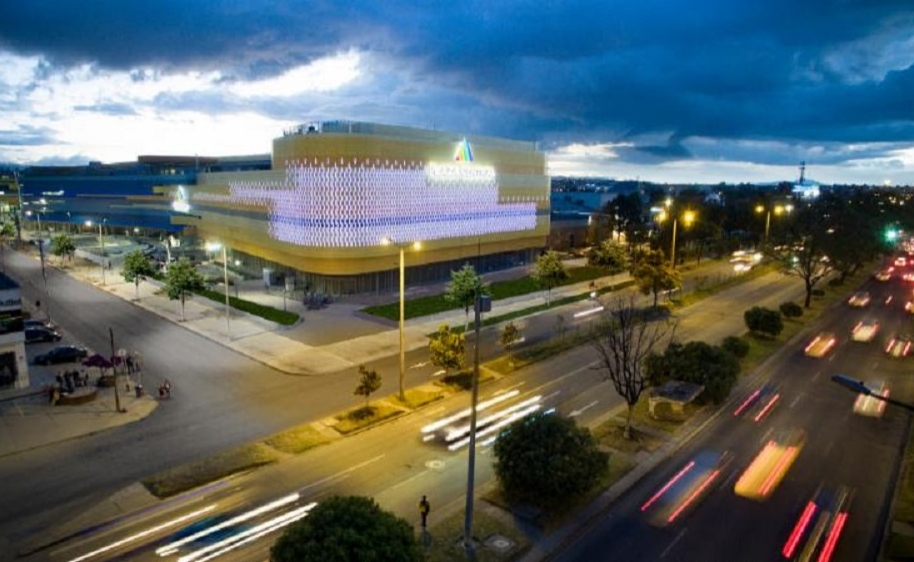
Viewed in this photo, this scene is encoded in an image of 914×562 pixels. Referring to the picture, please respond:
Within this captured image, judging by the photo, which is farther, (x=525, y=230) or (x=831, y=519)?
(x=525, y=230)

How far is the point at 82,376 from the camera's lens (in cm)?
3491

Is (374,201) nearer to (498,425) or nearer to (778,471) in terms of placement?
(498,425)

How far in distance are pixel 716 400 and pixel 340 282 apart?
133ft

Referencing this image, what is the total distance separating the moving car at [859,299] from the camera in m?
62.4

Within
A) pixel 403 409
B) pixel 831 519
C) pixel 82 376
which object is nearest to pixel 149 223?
pixel 82 376

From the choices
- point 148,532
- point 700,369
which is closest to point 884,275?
point 700,369

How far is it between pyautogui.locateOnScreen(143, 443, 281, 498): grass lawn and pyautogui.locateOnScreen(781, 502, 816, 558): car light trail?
20.0 metres

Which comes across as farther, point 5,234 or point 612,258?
point 5,234

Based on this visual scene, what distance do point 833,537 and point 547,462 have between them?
1030 centimetres

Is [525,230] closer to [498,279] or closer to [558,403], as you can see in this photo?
[498,279]

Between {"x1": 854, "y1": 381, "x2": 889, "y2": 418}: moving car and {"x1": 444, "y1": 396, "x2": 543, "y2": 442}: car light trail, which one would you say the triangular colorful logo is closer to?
{"x1": 444, "y1": 396, "x2": 543, "y2": 442}: car light trail

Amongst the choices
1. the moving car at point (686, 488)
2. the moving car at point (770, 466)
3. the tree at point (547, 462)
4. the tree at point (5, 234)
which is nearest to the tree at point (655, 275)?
the moving car at point (770, 466)

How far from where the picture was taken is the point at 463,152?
231ft

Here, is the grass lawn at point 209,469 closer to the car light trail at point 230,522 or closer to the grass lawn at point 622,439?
the car light trail at point 230,522
